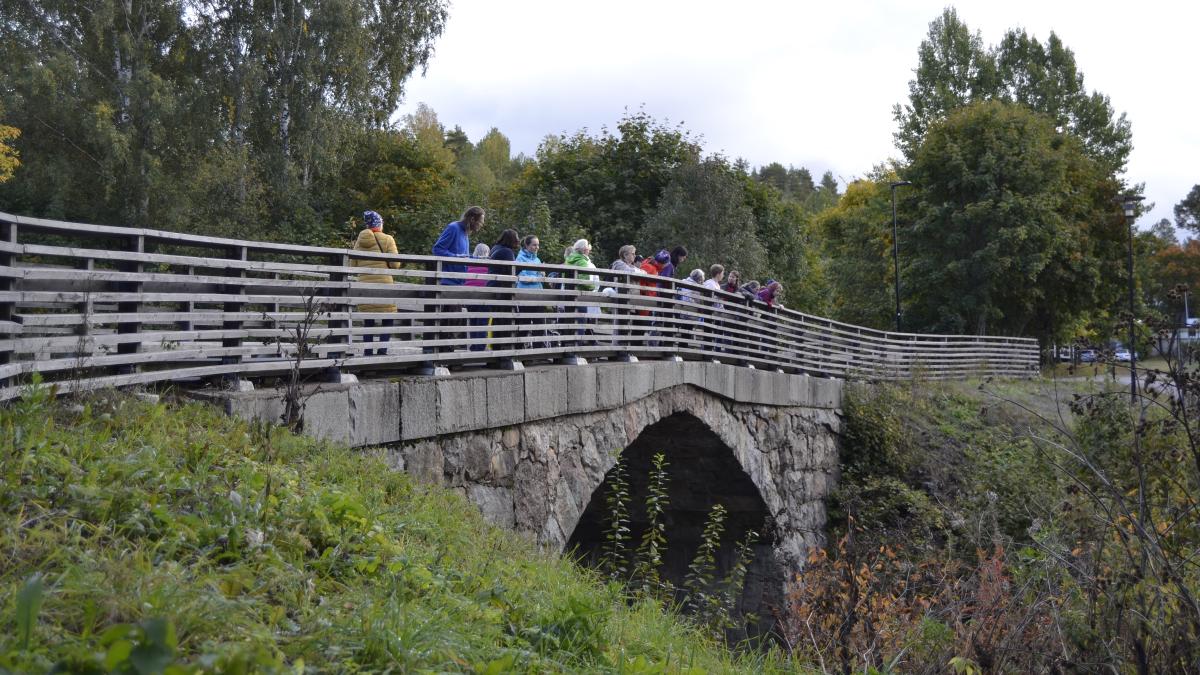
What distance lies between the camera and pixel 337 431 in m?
6.92

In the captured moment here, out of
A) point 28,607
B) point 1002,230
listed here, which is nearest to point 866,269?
point 1002,230

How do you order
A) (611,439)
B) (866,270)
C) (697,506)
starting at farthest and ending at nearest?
(866,270) < (697,506) < (611,439)

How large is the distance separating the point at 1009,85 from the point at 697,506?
40.7 meters

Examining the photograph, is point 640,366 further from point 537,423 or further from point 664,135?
point 664,135

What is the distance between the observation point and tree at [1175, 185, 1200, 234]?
8000 centimetres

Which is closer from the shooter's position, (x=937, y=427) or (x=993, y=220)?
(x=937, y=427)

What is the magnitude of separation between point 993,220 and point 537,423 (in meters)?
30.1

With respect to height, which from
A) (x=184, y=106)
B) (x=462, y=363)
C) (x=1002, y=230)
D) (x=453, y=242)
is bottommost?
(x=462, y=363)

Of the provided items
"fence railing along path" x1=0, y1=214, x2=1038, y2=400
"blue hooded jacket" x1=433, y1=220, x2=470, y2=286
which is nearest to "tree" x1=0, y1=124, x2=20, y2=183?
"fence railing along path" x1=0, y1=214, x2=1038, y2=400

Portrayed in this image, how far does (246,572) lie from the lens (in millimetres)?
3754

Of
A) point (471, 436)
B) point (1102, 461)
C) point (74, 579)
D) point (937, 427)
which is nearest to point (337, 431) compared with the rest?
point (471, 436)

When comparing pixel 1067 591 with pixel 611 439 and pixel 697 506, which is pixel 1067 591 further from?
pixel 697 506

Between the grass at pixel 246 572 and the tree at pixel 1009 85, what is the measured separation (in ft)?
152

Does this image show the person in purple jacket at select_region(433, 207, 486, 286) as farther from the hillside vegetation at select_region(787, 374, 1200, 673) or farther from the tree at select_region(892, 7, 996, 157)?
the tree at select_region(892, 7, 996, 157)
